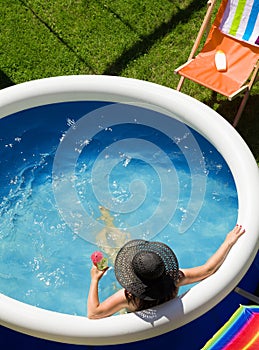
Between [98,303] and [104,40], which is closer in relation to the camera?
[98,303]

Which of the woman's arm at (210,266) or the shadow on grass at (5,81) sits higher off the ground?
the woman's arm at (210,266)

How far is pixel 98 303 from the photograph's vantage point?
139 inches

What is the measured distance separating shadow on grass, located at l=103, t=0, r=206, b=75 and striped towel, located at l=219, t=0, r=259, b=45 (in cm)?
56

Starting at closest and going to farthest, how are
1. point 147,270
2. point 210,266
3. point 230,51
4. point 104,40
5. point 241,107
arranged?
point 147,270
point 210,266
point 241,107
point 230,51
point 104,40

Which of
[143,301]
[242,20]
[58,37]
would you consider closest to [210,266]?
[143,301]

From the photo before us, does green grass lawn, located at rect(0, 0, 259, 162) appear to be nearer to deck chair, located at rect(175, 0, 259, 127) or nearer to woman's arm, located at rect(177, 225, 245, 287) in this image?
deck chair, located at rect(175, 0, 259, 127)

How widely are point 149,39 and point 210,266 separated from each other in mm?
2681

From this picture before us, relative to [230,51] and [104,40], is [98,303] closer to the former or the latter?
[230,51]

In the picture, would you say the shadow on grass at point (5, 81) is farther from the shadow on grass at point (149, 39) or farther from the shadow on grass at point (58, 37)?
the shadow on grass at point (149, 39)

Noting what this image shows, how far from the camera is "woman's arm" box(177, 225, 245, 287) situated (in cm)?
369

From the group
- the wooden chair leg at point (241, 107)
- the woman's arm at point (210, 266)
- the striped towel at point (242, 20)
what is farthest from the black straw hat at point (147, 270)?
the striped towel at point (242, 20)

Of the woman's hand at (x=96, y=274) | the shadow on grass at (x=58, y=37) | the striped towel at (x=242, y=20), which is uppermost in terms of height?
the striped towel at (x=242, y=20)

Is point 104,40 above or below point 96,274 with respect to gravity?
below

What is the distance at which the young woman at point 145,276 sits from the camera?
3.20 metres
